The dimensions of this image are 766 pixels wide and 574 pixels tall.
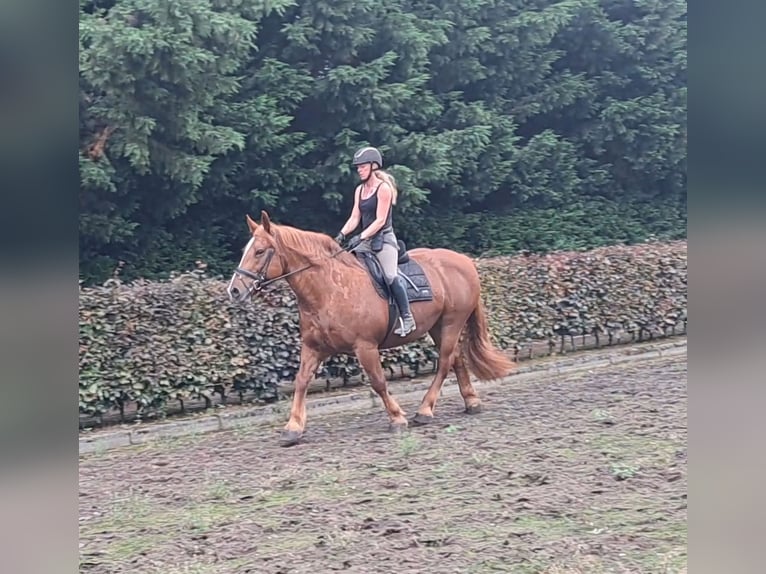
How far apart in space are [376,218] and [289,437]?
4.84ft

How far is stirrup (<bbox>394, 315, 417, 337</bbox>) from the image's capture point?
5.27 metres

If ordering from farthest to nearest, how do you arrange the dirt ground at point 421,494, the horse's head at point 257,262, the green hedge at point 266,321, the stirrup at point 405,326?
the stirrup at point 405,326 → the green hedge at point 266,321 → the horse's head at point 257,262 → the dirt ground at point 421,494

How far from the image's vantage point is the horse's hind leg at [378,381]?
5164 mm

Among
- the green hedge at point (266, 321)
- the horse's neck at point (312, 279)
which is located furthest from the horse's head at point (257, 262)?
the green hedge at point (266, 321)

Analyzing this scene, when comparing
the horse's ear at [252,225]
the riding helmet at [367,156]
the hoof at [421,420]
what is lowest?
the hoof at [421,420]

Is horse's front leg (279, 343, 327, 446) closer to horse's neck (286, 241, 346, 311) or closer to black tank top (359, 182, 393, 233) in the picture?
horse's neck (286, 241, 346, 311)

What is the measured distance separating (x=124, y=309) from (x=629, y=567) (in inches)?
131

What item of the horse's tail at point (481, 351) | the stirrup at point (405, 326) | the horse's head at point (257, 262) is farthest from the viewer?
the horse's tail at point (481, 351)

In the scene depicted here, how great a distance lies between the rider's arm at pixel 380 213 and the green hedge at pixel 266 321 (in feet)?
2.37

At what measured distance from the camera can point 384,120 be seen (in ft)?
18.2

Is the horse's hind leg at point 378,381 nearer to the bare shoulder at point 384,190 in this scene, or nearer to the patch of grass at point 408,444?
the patch of grass at point 408,444

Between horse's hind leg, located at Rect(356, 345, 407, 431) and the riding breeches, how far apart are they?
0.48 metres
